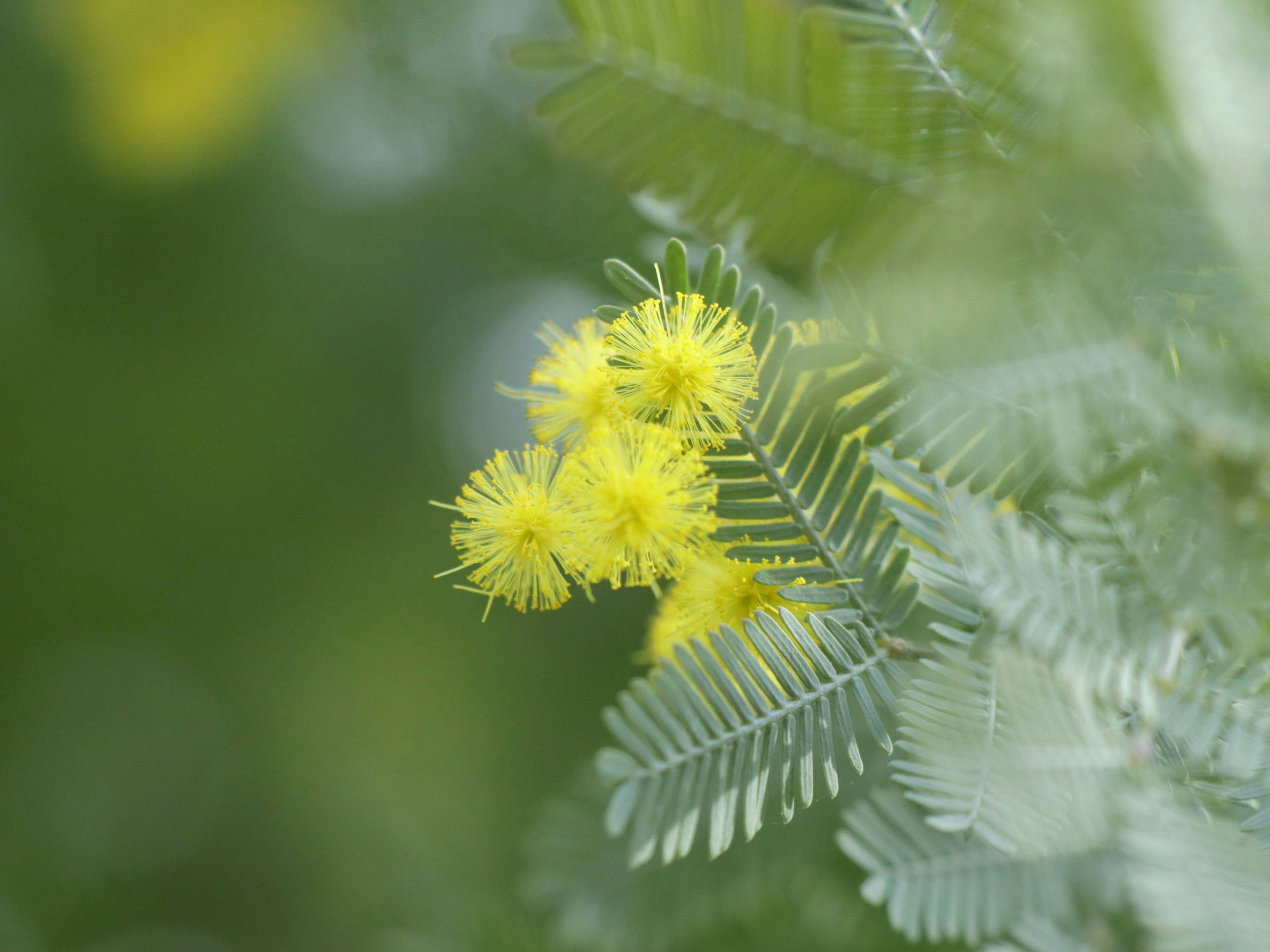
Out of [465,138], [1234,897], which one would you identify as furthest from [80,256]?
[1234,897]

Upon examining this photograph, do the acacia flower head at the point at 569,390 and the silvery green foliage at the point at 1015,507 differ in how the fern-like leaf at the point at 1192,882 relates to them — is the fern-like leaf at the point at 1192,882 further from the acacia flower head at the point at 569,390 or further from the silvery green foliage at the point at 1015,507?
the acacia flower head at the point at 569,390

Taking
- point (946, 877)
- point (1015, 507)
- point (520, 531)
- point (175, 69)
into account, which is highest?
point (175, 69)

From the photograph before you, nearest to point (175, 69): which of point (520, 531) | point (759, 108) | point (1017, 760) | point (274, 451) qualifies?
point (274, 451)

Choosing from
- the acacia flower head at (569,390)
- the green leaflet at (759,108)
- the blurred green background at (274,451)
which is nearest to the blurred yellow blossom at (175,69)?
the blurred green background at (274,451)

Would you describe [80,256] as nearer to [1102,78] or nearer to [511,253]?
[511,253]

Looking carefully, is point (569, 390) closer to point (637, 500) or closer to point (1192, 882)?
point (637, 500)

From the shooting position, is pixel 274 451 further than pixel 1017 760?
Yes

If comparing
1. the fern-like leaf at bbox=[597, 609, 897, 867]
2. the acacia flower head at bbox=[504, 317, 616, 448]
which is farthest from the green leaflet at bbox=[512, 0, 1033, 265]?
the fern-like leaf at bbox=[597, 609, 897, 867]
